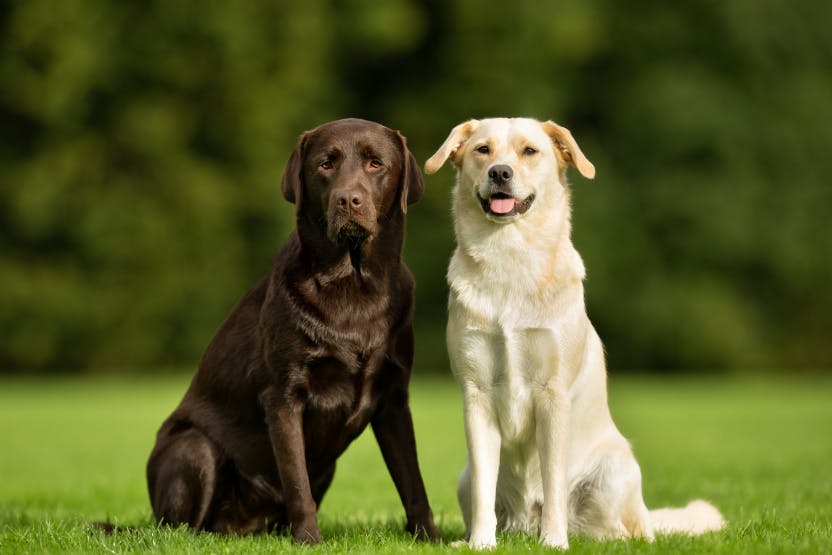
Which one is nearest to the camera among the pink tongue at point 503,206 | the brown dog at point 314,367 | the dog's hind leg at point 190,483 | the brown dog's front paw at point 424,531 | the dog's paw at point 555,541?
the dog's paw at point 555,541

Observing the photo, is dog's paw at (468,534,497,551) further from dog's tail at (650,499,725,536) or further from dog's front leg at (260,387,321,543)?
dog's tail at (650,499,725,536)

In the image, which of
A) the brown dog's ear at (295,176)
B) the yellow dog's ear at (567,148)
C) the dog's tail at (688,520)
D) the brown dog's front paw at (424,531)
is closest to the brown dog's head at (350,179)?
the brown dog's ear at (295,176)

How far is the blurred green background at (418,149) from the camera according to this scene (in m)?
20.2

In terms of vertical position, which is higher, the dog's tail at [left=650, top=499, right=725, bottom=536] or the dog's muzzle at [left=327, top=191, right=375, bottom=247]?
the dog's muzzle at [left=327, top=191, right=375, bottom=247]

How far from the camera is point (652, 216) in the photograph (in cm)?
2248

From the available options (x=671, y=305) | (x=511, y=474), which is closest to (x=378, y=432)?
(x=511, y=474)

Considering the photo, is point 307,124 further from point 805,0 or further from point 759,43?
point 805,0

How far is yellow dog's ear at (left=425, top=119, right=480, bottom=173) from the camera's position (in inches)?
178

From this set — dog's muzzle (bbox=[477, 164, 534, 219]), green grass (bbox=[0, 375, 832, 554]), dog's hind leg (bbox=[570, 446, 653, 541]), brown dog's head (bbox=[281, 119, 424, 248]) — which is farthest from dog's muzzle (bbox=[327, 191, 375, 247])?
dog's hind leg (bbox=[570, 446, 653, 541])

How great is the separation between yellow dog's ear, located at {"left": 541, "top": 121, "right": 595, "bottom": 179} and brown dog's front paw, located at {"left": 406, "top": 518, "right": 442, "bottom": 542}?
158 centimetres

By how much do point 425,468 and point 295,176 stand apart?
182 inches

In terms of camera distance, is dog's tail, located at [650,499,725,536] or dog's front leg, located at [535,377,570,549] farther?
dog's tail, located at [650,499,725,536]

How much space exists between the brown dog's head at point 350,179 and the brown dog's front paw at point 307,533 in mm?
1134

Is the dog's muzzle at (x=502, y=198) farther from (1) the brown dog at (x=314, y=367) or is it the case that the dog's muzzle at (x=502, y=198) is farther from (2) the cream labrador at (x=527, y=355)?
(1) the brown dog at (x=314, y=367)
